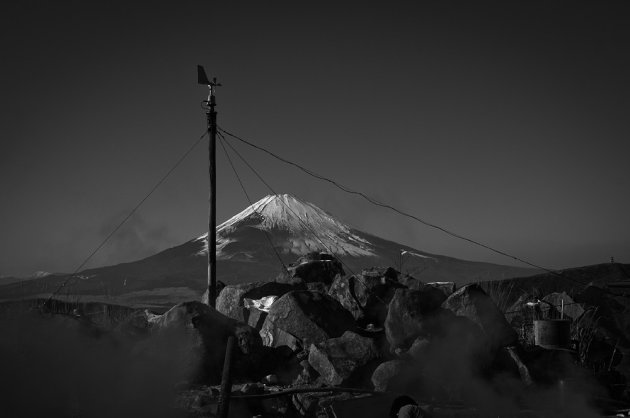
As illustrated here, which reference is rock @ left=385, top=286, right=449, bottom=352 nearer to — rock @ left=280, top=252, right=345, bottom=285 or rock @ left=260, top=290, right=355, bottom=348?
rock @ left=260, top=290, right=355, bottom=348

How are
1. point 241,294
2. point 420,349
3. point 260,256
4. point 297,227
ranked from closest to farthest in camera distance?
1. point 420,349
2. point 241,294
3. point 260,256
4. point 297,227

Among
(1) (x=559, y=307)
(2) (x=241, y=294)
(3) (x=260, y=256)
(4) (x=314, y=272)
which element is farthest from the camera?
(3) (x=260, y=256)

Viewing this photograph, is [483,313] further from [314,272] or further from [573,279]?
[573,279]

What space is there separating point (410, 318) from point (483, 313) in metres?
1.42

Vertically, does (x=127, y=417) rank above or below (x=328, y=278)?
below

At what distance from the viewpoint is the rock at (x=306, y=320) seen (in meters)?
11.5

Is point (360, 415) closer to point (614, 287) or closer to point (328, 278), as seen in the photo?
point (328, 278)

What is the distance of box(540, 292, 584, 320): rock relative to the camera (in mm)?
15250

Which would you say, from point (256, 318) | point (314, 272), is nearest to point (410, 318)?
point (256, 318)

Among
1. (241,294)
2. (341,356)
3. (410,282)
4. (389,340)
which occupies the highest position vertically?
(410,282)

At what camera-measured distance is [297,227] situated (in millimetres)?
95250

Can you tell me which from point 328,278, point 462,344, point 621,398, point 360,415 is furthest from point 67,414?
point 621,398

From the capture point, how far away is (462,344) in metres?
10.7

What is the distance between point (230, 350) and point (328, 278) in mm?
9071
